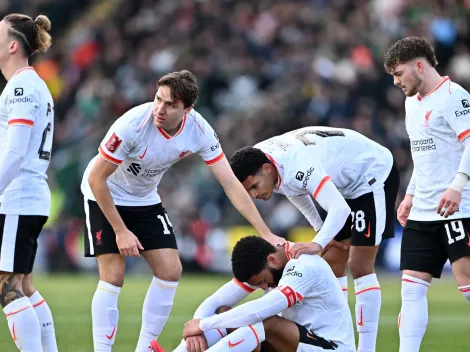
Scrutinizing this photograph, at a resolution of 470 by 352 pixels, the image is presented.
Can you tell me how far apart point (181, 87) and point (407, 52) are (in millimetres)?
1681

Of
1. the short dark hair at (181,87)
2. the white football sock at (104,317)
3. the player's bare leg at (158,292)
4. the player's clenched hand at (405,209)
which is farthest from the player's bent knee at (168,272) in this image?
the player's clenched hand at (405,209)

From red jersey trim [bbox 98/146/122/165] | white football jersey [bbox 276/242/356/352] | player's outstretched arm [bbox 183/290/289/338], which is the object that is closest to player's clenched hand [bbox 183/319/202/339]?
player's outstretched arm [bbox 183/290/289/338]

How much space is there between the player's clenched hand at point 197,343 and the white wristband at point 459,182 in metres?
2.03

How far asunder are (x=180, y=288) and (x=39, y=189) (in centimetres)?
962

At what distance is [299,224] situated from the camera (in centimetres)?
1814

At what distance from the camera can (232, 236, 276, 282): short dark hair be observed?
263 inches

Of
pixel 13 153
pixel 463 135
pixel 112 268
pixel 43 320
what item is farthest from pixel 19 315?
pixel 463 135

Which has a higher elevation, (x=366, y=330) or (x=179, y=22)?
(x=179, y=22)

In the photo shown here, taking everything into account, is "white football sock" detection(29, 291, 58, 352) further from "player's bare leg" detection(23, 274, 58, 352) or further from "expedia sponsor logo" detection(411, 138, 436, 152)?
"expedia sponsor logo" detection(411, 138, 436, 152)

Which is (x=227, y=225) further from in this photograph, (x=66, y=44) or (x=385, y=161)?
(x=385, y=161)

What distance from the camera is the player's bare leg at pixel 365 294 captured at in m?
7.80

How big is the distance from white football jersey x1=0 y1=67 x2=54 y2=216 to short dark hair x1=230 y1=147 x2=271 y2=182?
1420mm

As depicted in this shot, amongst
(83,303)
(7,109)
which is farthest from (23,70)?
(83,303)

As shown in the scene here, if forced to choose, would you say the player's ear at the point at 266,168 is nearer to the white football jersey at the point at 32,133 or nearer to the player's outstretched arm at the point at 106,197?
the player's outstretched arm at the point at 106,197
